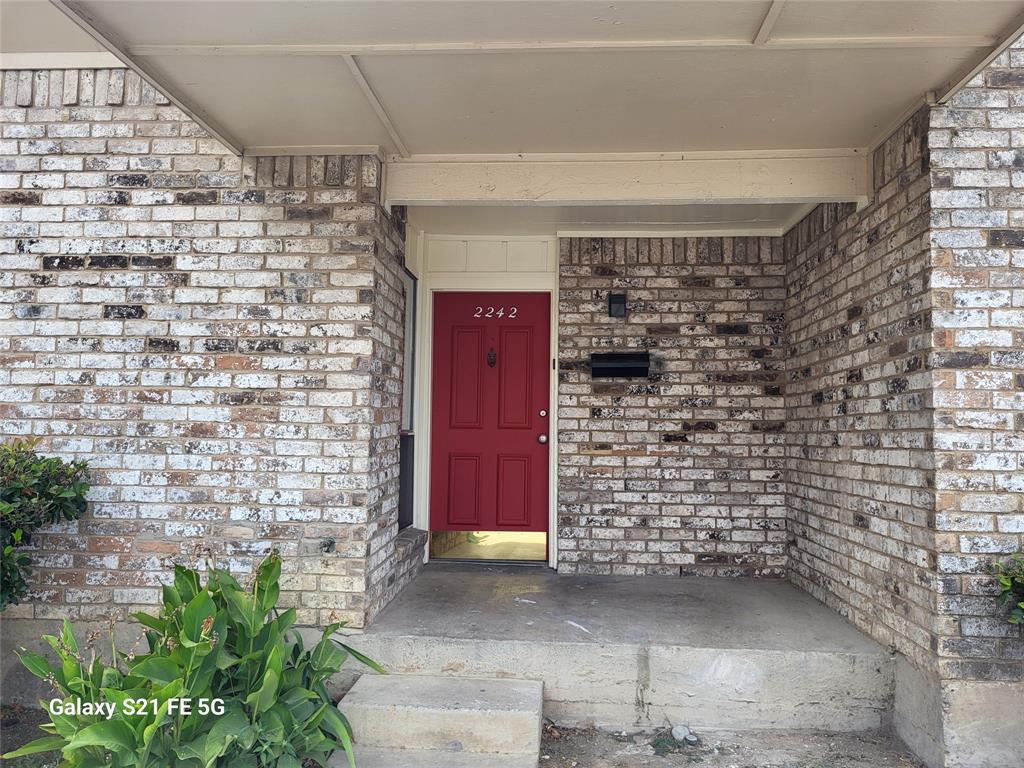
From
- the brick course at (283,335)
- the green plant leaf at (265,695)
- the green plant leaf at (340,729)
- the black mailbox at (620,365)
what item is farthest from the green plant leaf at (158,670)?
the black mailbox at (620,365)

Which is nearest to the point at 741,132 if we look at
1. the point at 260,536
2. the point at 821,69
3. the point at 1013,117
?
the point at 821,69

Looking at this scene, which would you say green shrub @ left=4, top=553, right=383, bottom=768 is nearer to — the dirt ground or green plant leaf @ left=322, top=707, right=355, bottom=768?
green plant leaf @ left=322, top=707, right=355, bottom=768

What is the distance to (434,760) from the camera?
2.78 metres

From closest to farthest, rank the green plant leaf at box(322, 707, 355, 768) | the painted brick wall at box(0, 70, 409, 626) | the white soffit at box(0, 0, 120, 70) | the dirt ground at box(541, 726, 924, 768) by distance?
the green plant leaf at box(322, 707, 355, 768), the dirt ground at box(541, 726, 924, 768), the white soffit at box(0, 0, 120, 70), the painted brick wall at box(0, 70, 409, 626)

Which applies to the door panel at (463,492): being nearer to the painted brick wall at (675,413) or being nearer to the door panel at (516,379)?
the door panel at (516,379)

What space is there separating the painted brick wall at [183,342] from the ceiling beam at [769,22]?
1.93 meters

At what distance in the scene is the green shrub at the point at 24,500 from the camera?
2980 millimetres

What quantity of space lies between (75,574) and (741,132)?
13.2 feet

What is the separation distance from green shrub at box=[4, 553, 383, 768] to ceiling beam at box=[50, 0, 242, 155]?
205 centimetres

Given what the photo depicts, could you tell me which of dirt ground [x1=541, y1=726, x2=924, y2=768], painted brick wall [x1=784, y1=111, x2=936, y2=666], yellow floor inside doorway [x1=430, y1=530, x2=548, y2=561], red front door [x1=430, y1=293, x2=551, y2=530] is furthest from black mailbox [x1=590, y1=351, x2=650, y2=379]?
dirt ground [x1=541, y1=726, x2=924, y2=768]

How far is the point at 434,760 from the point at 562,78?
287cm

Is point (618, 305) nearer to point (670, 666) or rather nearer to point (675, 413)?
point (675, 413)

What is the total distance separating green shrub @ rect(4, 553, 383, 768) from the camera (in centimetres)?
230

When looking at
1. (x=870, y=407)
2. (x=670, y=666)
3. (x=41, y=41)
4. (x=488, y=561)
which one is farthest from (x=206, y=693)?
(x=41, y=41)
